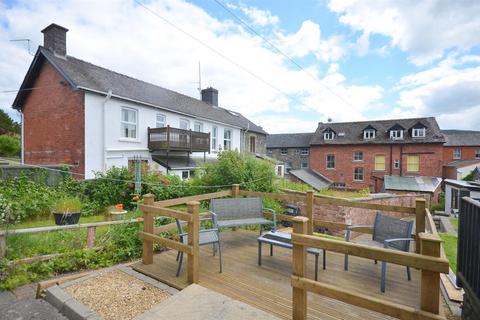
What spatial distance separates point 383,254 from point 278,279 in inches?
72.5

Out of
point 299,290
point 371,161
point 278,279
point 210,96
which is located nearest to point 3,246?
point 278,279

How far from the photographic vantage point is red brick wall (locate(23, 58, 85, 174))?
12.8 meters

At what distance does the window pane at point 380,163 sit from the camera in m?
31.1

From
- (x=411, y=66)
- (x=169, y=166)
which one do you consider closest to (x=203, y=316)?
(x=169, y=166)

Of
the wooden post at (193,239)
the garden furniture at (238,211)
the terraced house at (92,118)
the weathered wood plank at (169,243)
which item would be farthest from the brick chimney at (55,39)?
the wooden post at (193,239)

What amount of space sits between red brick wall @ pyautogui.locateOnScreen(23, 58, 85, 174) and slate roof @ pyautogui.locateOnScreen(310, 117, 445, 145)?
28661 millimetres

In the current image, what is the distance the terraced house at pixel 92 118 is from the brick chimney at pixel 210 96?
7.82 meters

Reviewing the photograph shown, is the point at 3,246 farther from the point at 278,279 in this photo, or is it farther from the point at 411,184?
the point at 411,184

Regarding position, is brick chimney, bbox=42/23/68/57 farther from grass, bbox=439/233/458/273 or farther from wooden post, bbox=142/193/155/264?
grass, bbox=439/233/458/273

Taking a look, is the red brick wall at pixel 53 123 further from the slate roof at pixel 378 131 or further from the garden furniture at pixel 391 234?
the slate roof at pixel 378 131

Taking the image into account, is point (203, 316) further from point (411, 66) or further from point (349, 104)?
point (349, 104)

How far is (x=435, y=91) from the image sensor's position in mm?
18266

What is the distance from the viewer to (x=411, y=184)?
24.4 m

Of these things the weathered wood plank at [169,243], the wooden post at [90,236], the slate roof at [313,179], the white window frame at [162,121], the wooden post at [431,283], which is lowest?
the slate roof at [313,179]
